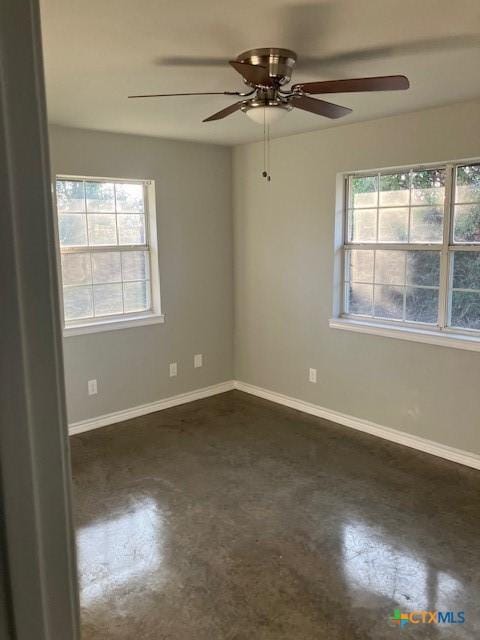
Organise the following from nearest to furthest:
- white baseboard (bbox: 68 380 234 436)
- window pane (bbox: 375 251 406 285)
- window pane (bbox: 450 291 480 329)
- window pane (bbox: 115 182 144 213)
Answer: window pane (bbox: 450 291 480 329), window pane (bbox: 375 251 406 285), white baseboard (bbox: 68 380 234 436), window pane (bbox: 115 182 144 213)

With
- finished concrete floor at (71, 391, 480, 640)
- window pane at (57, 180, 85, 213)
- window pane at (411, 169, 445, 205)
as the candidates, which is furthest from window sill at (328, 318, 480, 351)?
window pane at (57, 180, 85, 213)

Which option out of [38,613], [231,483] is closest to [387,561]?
[231,483]

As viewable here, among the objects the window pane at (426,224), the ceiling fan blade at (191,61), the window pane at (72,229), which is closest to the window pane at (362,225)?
the window pane at (426,224)

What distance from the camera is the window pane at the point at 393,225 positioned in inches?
152

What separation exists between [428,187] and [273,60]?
185cm

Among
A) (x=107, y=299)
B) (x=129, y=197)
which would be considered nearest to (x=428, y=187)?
(x=129, y=197)

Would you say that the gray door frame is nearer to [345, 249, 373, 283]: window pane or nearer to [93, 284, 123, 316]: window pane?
[345, 249, 373, 283]: window pane

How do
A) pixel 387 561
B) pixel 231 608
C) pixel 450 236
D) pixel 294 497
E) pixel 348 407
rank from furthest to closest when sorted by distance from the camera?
pixel 348 407 → pixel 450 236 → pixel 294 497 → pixel 387 561 → pixel 231 608

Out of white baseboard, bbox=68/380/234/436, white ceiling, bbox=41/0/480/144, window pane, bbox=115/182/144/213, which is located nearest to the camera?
white ceiling, bbox=41/0/480/144

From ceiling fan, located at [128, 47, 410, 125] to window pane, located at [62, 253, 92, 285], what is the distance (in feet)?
6.96

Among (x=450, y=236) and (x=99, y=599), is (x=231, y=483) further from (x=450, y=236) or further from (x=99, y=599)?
(x=450, y=236)

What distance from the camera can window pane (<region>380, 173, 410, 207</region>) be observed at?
3827 millimetres

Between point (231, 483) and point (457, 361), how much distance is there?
1796mm

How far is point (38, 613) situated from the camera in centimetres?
42
